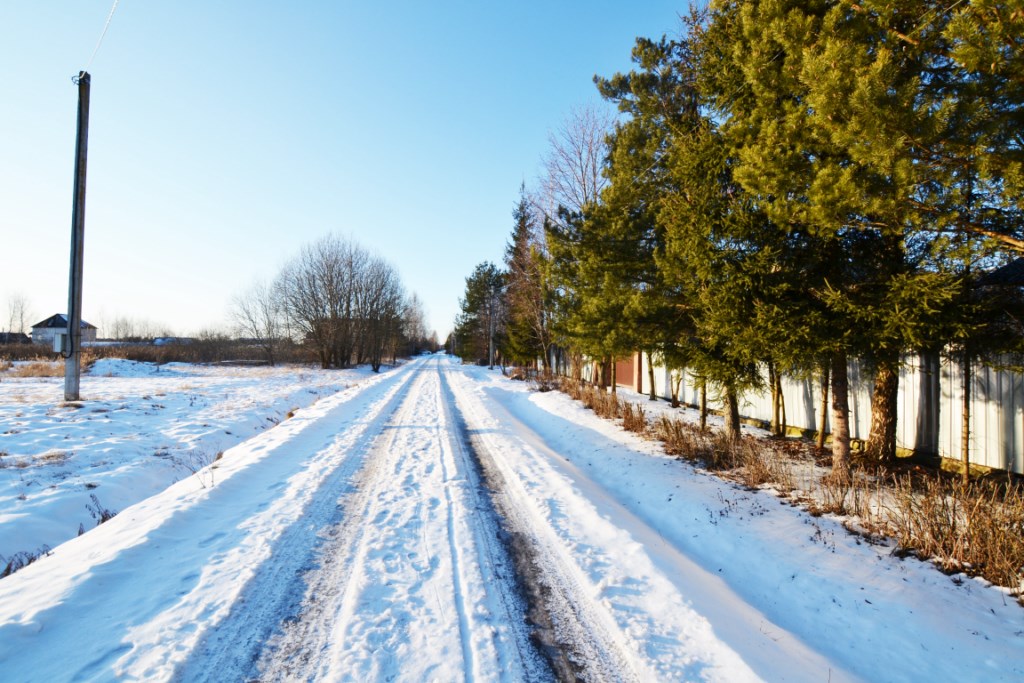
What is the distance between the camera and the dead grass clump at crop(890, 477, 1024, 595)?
352 cm

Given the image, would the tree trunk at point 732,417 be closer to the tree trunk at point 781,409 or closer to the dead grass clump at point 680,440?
the dead grass clump at point 680,440

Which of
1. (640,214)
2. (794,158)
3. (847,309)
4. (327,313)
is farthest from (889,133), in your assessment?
(327,313)

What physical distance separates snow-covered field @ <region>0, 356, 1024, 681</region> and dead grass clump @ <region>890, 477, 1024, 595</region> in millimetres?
230

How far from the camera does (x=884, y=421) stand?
22.5 ft

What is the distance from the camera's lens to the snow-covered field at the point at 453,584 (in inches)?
105

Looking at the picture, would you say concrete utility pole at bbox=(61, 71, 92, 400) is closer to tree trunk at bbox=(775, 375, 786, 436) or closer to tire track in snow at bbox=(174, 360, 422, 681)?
tire track in snow at bbox=(174, 360, 422, 681)

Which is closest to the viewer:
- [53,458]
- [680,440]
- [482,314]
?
[53,458]

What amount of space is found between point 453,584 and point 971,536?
434cm

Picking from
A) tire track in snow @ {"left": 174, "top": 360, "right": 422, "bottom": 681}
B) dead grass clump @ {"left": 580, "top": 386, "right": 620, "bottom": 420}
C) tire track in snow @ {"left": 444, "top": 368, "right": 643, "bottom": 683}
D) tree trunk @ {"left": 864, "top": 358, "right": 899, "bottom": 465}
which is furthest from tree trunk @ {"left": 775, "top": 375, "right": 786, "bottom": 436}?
tire track in snow @ {"left": 174, "top": 360, "right": 422, "bottom": 681}

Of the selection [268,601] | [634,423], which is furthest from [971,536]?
[634,423]

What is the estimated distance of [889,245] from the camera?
18.9ft

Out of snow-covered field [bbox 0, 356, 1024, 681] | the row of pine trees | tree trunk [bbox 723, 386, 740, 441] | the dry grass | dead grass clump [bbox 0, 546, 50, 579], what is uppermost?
the row of pine trees

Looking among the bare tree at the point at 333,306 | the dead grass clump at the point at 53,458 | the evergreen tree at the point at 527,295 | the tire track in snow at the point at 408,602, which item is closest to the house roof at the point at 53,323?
the bare tree at the point at 333,306

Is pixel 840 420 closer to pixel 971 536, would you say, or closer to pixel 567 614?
pixel 971 536
